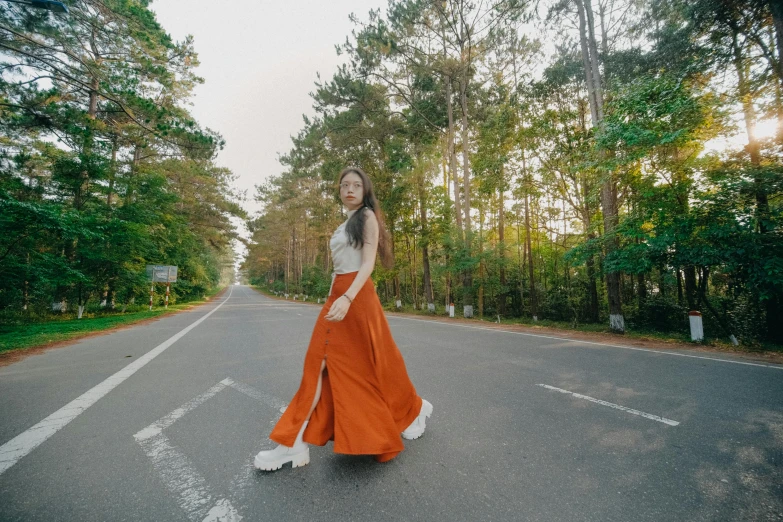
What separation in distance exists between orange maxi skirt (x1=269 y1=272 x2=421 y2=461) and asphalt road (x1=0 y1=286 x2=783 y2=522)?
262 millimetres

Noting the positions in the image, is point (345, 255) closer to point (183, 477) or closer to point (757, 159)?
point (183, 477)

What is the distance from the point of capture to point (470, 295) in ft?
56.3

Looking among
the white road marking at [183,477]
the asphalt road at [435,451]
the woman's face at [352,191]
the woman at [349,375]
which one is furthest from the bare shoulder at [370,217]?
the white road marking at [183,477]

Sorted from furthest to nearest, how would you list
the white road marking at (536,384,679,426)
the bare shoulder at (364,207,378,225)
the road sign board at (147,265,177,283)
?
1. the road sign board at (147,265,177,283)
2. the white road marking at (536,384,679,426)
3. the bare shoulder at (364,207,378,225)

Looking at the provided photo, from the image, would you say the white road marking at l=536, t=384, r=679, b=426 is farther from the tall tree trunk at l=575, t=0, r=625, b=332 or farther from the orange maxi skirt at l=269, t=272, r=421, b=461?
the tall tree trunk at l=575, t=0, r=625, b=332

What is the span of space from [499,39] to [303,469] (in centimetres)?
1993

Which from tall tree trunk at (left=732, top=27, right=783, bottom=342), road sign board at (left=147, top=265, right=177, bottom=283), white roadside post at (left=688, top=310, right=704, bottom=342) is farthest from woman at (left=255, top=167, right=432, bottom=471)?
road sign board at (left=147, top=265, right=177, bottom=283)

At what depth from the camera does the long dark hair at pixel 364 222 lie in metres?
2.16

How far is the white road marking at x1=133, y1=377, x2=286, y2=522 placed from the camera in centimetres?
173

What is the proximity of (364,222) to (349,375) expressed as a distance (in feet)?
3.39

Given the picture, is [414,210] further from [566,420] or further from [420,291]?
[566,420]

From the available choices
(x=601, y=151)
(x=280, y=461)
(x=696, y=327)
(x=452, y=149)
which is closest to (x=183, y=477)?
(x=280, y=461)

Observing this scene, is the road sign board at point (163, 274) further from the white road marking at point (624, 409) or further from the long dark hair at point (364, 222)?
the white road marking at point (624, 409)

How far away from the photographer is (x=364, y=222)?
2170 millimetres
